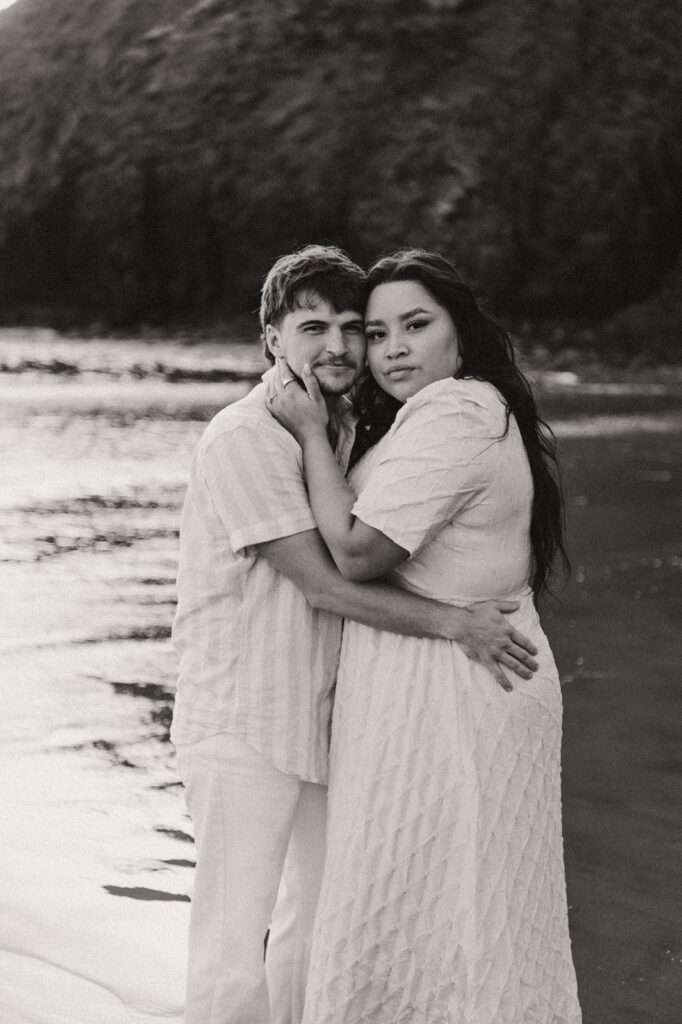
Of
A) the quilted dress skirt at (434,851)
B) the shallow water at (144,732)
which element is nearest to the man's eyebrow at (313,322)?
the quilted dress skirt at (434,851)

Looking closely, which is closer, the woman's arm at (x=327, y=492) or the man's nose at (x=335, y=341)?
the woman's arm at (x=327, y=492)

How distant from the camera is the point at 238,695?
8.60ft

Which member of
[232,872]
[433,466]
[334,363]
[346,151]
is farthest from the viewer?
[346,151]

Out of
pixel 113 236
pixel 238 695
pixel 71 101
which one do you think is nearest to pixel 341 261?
pixel 238 695

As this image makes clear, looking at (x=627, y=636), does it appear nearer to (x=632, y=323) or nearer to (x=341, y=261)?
Result: (x=341, y=261)

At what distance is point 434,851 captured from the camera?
252 cm

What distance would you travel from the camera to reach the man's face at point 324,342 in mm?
2684

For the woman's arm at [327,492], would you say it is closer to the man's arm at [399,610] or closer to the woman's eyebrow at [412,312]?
the man's arm at [399,610]

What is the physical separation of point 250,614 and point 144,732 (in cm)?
269

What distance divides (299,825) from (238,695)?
14.0 inches

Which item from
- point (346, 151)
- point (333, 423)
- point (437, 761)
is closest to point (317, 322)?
point (333, 423)

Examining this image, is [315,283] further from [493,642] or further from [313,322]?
[493,642]

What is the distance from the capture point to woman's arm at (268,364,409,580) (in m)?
2.53

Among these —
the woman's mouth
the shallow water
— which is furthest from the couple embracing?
the shallow water
